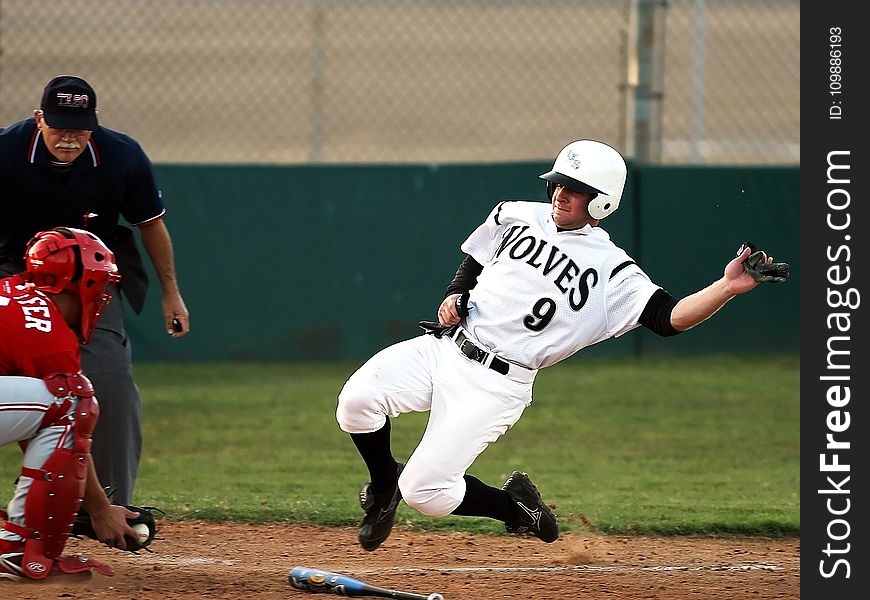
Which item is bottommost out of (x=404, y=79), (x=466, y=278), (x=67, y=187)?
(x=466, y=278)

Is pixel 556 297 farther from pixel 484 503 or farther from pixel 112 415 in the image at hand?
pixel 112 415

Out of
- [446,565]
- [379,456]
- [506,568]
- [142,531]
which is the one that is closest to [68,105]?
[142,531]

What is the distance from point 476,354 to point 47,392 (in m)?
1.61

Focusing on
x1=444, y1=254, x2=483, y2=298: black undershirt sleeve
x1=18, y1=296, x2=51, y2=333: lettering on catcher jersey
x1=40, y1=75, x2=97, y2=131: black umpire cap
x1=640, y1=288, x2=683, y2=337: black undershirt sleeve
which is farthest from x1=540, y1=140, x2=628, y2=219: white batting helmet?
x1=18, y1=296, x2=51, y2=333: lettering on catcher jersey

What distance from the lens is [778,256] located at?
1016 centimetres

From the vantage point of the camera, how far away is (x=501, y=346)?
4977 millimetres

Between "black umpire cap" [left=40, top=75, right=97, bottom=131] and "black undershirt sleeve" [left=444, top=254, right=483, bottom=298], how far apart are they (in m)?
1.59

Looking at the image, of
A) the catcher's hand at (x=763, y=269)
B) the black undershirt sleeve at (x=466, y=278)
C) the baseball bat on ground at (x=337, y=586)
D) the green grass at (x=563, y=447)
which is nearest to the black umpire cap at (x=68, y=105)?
the black undershirt sleeve at (x=466, y=278)

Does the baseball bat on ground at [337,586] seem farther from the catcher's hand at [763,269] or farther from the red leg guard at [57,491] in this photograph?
the catcher's hand at [763,269]

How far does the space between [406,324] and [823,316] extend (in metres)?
5.94

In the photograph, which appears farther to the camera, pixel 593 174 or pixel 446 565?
pixel 446 565

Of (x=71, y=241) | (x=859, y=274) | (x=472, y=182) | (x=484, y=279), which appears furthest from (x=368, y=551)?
(x=472, y=182)

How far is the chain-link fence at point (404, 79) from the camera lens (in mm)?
15150

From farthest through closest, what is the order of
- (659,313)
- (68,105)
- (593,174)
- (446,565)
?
(446,565) → (68,105) → (593,174) → (659,313)
